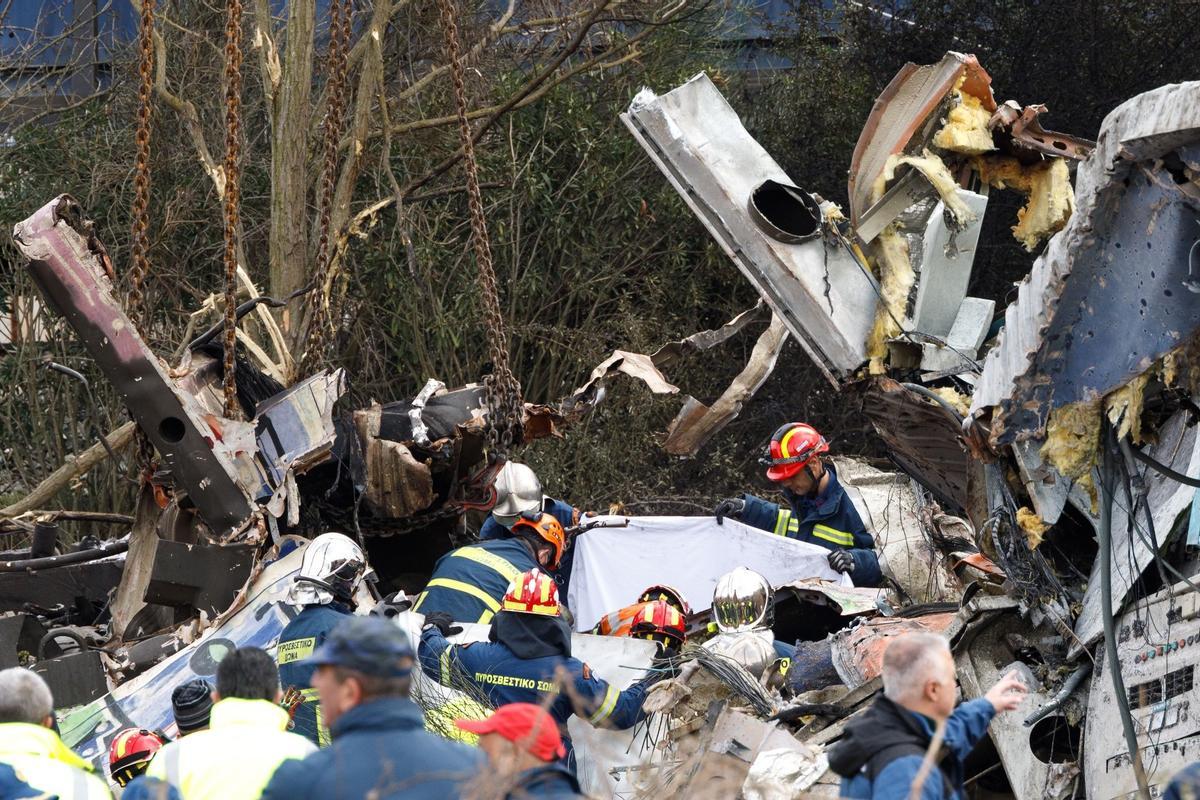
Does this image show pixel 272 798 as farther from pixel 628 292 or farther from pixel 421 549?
pixel 628 292

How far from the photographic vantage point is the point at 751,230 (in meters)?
7.23

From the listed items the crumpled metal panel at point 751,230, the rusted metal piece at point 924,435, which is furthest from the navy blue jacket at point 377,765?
the crumpled metal panel at point 751,230

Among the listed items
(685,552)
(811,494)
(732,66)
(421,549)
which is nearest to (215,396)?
(421,549)

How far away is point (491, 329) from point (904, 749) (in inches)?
201

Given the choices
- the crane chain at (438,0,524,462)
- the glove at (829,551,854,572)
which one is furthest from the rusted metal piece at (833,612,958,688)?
the crane chain at (438,0,524,462)

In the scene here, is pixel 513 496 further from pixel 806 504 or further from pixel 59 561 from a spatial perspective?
pixel 59 561

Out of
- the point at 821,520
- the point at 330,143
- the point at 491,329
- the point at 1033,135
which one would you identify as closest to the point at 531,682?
the point at 491,329

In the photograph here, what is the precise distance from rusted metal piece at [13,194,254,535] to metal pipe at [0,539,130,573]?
1250 mm

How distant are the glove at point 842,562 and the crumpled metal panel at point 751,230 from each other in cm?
133

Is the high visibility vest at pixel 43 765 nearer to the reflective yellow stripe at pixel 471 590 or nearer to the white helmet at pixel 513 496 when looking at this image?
the reflective yellow stripe at pixel 471 590

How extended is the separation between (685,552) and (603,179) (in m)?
6.22

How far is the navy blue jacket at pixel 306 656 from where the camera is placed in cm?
588

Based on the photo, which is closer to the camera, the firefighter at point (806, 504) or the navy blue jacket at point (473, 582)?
the navy blue jacket at point (473, 582)

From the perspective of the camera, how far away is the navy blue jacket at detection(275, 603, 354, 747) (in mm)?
5879
